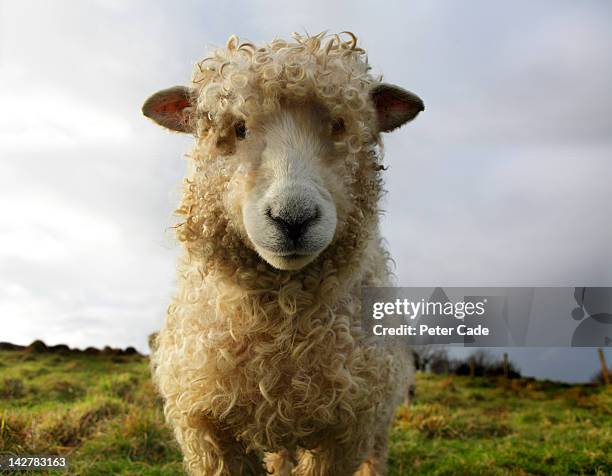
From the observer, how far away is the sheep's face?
2625 mm

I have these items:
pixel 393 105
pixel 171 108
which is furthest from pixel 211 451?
pixel 393 105

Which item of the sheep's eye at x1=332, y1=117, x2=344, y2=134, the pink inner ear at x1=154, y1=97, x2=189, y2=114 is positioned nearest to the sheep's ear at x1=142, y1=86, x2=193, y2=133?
the pink inner ear at x1=154, y1=97, x2=189, y2=114

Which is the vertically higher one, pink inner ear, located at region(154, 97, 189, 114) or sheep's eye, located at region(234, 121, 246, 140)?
pink inner ear, located at region(154, 97, 189, 114)

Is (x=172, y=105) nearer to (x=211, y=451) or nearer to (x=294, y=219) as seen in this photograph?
(x=294, y=219)

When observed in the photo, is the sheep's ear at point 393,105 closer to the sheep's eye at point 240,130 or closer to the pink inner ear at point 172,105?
the sheep's eye at point 240,130

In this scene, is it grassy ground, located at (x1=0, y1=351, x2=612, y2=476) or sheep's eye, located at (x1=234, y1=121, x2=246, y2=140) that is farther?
grassy ground, located at (x1=0, y1=351, x2=612, y2=476)

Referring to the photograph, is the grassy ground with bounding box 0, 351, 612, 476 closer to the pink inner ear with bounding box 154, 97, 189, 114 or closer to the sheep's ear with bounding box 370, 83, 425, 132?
the pink inner ear with bounding box 154, 97, 189, 114

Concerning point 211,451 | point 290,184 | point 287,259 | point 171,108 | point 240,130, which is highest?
point 171,108

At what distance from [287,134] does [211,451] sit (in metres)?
1.80

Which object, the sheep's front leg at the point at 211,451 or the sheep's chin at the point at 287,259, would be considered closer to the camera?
the sheep's chin at the point at 287,259

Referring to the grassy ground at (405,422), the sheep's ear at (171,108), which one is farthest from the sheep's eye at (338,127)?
the grassy ground at (405,422)

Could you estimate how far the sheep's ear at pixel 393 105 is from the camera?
338cm

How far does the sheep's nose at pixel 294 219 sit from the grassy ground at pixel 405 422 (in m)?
3.47

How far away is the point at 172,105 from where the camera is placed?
3439mm
